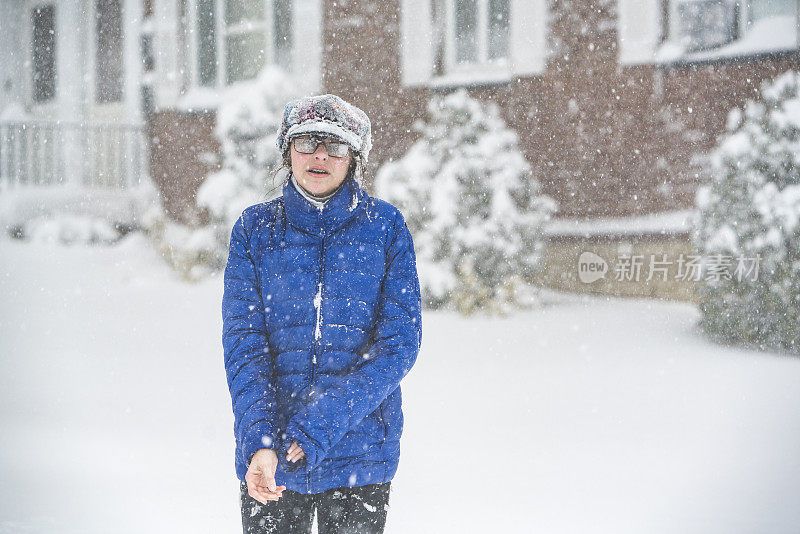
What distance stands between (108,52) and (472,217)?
5.43 metres

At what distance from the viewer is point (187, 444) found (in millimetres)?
3809

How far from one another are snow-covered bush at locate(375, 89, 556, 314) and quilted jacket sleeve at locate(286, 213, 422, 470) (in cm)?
352

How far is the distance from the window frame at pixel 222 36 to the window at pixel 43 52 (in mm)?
2242

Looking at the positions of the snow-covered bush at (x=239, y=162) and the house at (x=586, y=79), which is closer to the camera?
the house at (x=586, y=79)

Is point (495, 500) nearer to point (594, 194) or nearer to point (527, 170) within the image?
point (527, 170)

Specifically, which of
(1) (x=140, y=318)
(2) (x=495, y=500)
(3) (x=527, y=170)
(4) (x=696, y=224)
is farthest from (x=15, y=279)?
(4) (x=696, y=224)

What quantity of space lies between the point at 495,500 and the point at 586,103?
3.77 meters

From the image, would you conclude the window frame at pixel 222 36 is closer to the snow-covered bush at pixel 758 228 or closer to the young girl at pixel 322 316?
the snow-covered bush at pixel 758 228

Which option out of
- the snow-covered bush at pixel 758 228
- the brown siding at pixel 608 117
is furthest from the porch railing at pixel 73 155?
the snow-covered bush at pixel 758 228

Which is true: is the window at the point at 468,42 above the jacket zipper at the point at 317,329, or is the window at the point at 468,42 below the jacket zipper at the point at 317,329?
above

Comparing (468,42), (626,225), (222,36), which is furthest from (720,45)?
(222,36)

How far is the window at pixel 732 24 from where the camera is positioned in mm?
5301

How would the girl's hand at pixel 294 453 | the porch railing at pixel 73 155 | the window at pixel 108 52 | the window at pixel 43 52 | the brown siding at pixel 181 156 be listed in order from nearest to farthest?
the girl's hand at pixel 294 453 < the brown siding at pixel 181 156 < the porch railing at pixel 73 155 < the window at pixel 108 52 < the window at pixel 43 52

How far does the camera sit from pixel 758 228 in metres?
4.45
